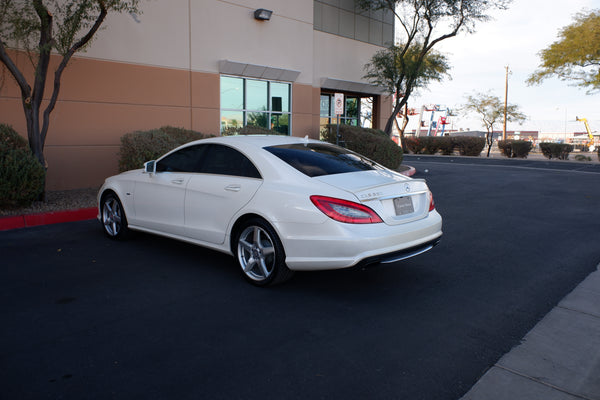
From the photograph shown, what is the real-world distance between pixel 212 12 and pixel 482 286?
492 inches

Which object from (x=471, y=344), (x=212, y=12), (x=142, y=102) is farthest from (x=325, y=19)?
(x=471, y=344)

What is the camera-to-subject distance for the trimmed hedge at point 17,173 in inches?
317

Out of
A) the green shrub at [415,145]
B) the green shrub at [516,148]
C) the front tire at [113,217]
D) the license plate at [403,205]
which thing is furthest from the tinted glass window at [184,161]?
the green shrub at [415,145]

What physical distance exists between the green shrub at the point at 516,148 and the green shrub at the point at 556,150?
1.00 m

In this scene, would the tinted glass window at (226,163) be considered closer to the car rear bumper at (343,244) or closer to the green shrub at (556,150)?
the car rear bumper at (343,244)

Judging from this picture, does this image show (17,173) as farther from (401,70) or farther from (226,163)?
(401,70)

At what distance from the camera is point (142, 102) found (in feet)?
42.9

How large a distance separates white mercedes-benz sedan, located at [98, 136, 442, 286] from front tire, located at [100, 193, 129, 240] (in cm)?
63

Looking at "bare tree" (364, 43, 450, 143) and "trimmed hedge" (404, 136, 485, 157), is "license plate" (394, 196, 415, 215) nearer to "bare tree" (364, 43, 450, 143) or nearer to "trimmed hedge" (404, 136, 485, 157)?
"bare tree" (364, 43, 450, 143)

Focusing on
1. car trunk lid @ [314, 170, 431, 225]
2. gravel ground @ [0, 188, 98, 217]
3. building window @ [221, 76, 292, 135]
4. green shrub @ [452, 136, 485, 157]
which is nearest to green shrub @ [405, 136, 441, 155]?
green shrub @ [452, 136, 485, 157]

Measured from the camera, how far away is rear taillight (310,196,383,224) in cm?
432

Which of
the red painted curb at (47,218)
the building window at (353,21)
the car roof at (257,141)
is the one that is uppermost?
the building window at (353,21)

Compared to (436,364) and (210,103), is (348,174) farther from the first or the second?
(210,103)

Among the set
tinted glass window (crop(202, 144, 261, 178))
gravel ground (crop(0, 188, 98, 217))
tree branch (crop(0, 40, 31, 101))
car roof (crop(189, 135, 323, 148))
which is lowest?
gravel ground (crop(0, 188, 98, 217))
